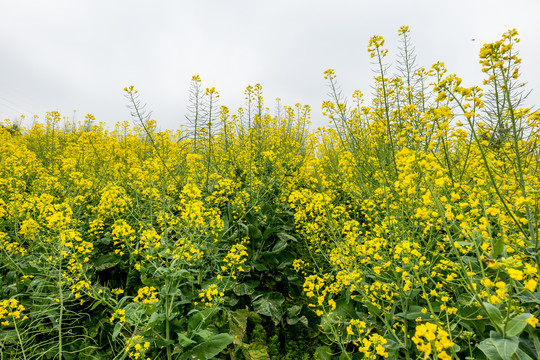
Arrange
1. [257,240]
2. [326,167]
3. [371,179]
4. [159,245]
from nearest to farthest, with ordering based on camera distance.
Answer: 1. [159,245]
2. [371,179]
3. [257,240]
4. [326,167]

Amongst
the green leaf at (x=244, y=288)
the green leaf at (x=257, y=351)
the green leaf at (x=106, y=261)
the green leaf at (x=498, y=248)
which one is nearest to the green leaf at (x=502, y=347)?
the green leaf at (x=498, y=248)

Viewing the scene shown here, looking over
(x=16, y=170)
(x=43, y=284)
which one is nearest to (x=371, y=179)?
(x=43, y=284)

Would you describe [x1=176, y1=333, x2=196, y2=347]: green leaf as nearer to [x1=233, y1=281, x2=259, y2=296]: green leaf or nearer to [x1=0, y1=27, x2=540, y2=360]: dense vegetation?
[x1=0, y1=27, x2=540, y2=360]: dense vegetation

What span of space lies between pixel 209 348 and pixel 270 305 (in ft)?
2.81

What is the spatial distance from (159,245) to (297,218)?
1.50 m

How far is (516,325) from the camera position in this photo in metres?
1.05

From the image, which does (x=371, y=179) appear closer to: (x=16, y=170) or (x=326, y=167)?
(x=326, y=167)

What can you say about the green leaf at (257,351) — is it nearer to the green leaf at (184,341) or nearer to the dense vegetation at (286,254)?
the dense vegetation at (286,254)

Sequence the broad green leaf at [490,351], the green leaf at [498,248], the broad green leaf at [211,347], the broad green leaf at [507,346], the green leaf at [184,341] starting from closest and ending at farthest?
the broad green leaf at [507,346]
the broad green leaf at [490,351]
the green leaf at [498,248]
the green leaf at [184,341]
the broad green leaf at [211,347]

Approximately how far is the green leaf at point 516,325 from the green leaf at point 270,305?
79.2 inches

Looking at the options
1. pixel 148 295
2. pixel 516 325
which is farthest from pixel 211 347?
pixel 516 325

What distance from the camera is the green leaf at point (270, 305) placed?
276cm

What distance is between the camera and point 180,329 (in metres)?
2.22

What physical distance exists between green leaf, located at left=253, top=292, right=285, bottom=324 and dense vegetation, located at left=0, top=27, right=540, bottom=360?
0.01m
